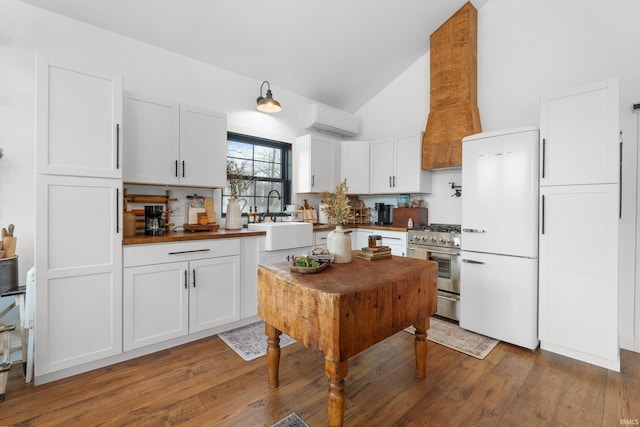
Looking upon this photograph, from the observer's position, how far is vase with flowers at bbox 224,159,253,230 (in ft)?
10.7

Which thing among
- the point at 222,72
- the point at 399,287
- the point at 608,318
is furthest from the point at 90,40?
the point at 608,318

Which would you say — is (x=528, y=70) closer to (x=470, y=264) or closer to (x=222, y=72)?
(x=470, y=264)

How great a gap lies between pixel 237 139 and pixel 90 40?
1.59 metres

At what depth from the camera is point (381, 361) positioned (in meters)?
2.32

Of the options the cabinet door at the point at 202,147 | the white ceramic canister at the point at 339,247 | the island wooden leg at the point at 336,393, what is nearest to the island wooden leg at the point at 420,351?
the white ceramic canister at the point at 339,247

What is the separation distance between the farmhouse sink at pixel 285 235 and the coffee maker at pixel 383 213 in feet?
4.36

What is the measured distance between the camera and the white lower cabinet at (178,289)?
231cm

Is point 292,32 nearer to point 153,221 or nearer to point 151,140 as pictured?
point 151,140

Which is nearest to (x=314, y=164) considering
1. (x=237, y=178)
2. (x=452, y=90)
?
(x=237, y=178)

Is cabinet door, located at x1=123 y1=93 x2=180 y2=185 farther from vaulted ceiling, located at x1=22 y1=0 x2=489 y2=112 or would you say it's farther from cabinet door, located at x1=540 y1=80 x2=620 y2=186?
cabinet door, located at x1=540 y1=80 x2=620 y2=186

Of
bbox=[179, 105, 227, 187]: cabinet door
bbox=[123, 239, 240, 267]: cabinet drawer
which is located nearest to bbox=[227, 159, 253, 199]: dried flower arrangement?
bbox=[179, 105, 227, 187]: cabinet door

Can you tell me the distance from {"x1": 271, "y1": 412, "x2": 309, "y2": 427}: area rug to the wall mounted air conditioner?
3.49 meters

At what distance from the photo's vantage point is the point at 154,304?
2398mm

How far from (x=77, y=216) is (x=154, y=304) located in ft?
2.91
